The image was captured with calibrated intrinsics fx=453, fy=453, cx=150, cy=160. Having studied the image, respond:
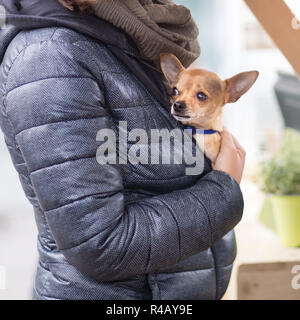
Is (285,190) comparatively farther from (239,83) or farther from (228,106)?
(228,106)

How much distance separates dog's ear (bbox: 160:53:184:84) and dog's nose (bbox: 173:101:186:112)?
0.06 metres

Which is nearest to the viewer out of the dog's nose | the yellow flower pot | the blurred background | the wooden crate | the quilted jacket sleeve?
the quilted jacket sleeve

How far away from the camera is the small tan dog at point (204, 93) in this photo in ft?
2.89

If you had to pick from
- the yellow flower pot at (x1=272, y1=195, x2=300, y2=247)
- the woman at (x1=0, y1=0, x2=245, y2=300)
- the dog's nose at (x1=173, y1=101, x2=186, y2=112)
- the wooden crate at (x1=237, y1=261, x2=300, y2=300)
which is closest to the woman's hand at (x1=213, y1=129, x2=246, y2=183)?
the woman at (x1=0, y1=0, x2=245, y2=300)

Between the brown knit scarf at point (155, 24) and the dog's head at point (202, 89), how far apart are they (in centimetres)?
3

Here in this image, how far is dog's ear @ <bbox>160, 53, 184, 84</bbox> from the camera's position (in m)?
0.85

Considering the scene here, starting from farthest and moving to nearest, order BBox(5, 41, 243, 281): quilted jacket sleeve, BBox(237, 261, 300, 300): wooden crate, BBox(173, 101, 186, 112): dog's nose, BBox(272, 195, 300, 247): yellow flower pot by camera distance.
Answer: BBox(272, 195, 300, 247): yellow flower pot < BBox(237, 261, 300, 300): wooden crate < BBox(173, 101, 186, 112): dog's nose < BBox(5, 41, 243, 281): quilted jacket sleeve

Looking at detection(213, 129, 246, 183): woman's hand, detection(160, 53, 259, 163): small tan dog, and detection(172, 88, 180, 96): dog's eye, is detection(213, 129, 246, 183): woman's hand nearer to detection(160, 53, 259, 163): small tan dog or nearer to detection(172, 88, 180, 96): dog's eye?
detection(160, 53, 259, 163): small tan dog

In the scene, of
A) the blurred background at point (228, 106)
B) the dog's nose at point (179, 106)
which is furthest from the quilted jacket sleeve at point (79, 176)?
the blurred background at point (228, 106)

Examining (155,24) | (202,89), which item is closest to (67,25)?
(155,24)

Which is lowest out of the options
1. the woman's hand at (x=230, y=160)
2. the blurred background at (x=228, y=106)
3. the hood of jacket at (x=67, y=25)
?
the blurred background at (x=228, y=106)

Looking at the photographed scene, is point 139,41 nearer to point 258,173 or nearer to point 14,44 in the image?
point 14,44

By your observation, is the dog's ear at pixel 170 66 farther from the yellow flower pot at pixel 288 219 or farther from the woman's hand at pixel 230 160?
the yellow flower pot at pixel 288 219

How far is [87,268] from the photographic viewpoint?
741 millimetres
